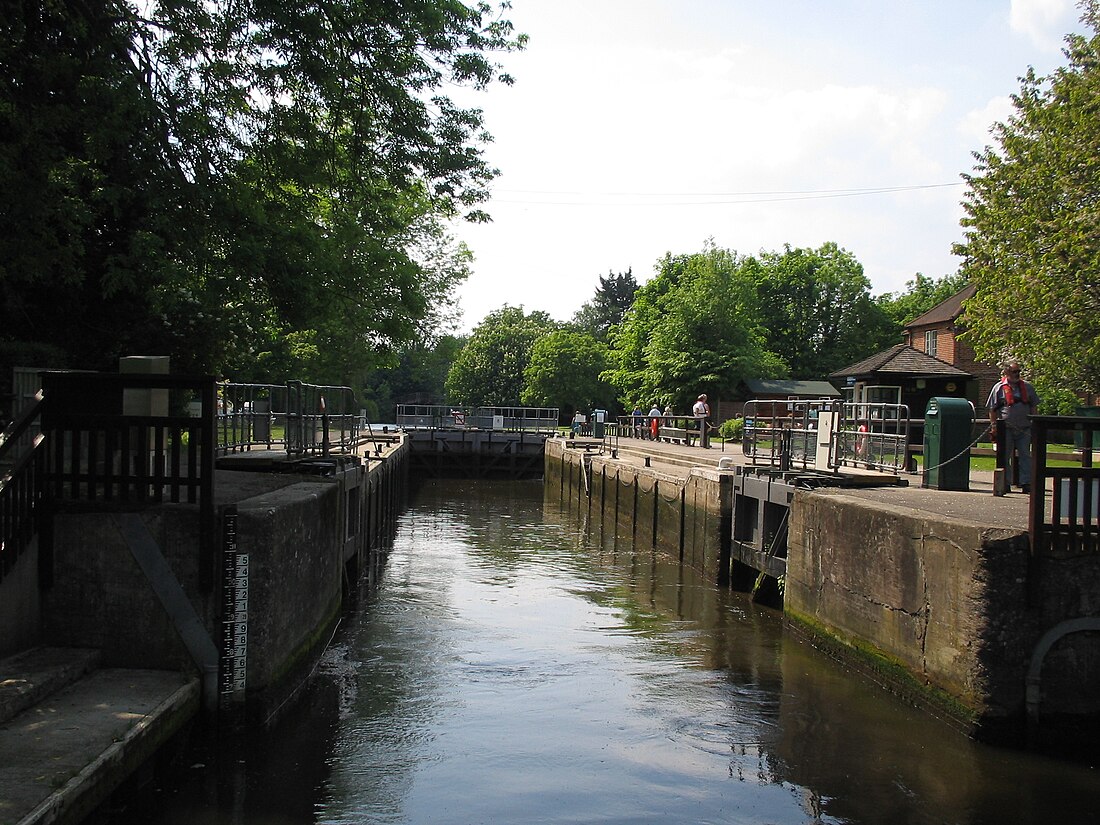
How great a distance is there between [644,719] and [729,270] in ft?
142

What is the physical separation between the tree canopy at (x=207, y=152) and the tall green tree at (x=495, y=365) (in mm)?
60610

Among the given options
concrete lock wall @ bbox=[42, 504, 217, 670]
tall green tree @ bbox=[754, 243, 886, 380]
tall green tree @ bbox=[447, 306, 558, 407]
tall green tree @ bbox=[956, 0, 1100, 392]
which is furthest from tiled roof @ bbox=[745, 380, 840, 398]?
concrete lock wall @ bbox=[42, 504, 217, 670]

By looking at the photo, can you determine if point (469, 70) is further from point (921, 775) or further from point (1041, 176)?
point (1041, 176)

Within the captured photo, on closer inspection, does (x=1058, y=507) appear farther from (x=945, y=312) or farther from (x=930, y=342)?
(x=930, y=342)

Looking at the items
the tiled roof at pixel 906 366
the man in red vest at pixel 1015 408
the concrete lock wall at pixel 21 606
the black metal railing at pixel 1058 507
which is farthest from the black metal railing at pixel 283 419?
the tiled roof at pixel 906 366

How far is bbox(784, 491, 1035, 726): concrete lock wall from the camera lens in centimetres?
802

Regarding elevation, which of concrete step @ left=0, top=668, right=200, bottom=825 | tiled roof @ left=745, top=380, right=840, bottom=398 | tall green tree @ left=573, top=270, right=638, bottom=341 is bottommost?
concrete step @ left=0, top=668, right=200, bottom=825

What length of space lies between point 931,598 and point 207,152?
10262mm

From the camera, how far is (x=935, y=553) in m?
8.81

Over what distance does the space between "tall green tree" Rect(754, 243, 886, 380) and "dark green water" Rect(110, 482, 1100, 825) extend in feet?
173

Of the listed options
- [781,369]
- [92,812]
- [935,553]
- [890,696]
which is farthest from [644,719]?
[781,369]

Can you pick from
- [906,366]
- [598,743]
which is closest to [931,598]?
[598,743]

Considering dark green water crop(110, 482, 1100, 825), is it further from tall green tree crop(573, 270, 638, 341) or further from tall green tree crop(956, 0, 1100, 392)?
tall green tree crop(573, 270, 638, 341)

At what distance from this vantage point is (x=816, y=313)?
65750 millimetres
